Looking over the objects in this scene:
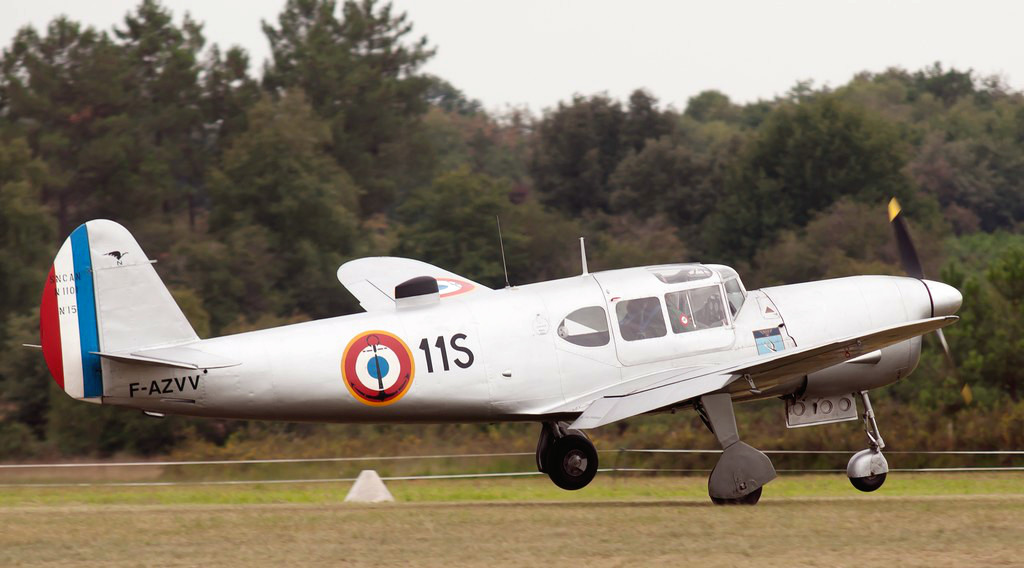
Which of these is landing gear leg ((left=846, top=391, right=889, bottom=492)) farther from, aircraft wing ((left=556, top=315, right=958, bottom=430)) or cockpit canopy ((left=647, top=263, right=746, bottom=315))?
cockpit canopy ((left=647, top=263, right=746, bottom=315))

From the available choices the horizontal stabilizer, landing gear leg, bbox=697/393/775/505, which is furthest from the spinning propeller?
the horizontal stabilizer

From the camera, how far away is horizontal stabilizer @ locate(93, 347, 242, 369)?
42.3 feet

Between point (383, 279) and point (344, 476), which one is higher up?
point (383, 279)

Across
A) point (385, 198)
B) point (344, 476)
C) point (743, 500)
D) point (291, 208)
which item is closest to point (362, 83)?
point (385, 198)

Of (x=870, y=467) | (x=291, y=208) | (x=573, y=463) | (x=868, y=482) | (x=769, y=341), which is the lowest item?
(x=868, y=482)

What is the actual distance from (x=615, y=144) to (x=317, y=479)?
51284 millimetres

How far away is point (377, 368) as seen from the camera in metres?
13.5

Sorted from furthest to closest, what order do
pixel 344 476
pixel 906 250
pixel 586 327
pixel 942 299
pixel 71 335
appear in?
pixel 344 476
pixel 906 250
pixel 942 299
pixel 586 327
pixel 71 335

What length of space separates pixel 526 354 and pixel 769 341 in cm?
250

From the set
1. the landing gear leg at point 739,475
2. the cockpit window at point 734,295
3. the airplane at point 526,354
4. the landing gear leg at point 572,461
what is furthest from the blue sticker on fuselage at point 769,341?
the landing gear leg at point 572,461

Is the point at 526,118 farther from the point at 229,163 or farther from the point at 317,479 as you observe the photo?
the point at 317,479

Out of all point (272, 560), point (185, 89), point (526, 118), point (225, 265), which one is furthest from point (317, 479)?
point (526, 118)

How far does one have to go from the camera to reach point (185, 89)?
2576 inches

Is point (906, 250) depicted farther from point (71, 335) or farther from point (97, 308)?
point (71, 335)
